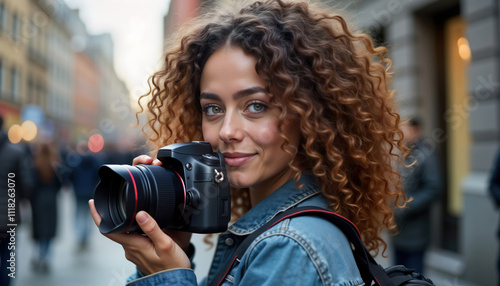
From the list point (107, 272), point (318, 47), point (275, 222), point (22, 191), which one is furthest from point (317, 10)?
point (107, 272)

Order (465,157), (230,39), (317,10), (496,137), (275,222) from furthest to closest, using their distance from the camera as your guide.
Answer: (465,157) < (496,137) < (317,10) < (230,39) < (275,222)

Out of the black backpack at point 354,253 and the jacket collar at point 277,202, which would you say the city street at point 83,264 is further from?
the black backpack at point 354,253

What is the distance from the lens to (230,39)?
1.36m

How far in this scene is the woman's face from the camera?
1296mm

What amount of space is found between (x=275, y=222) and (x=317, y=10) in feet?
2.37

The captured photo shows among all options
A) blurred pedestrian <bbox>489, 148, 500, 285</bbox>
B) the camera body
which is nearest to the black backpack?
the camera body

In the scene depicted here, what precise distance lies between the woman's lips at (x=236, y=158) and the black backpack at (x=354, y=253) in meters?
0.21

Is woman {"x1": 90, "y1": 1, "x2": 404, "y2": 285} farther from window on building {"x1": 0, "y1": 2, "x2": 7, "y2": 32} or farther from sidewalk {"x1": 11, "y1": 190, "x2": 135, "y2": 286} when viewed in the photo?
sidewalk {"x1": 11, "y1": 190, "x2": 135, "y2": 286}

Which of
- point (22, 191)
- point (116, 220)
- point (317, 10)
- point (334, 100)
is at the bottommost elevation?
point (22, 191)

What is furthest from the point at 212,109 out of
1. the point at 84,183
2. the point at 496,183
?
the point at 84,183

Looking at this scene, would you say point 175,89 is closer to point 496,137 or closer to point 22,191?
point 22,191

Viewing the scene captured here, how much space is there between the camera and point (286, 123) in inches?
52.3

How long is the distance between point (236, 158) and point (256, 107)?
16 centimetres

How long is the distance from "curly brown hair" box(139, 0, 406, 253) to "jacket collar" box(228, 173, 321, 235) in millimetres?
35
